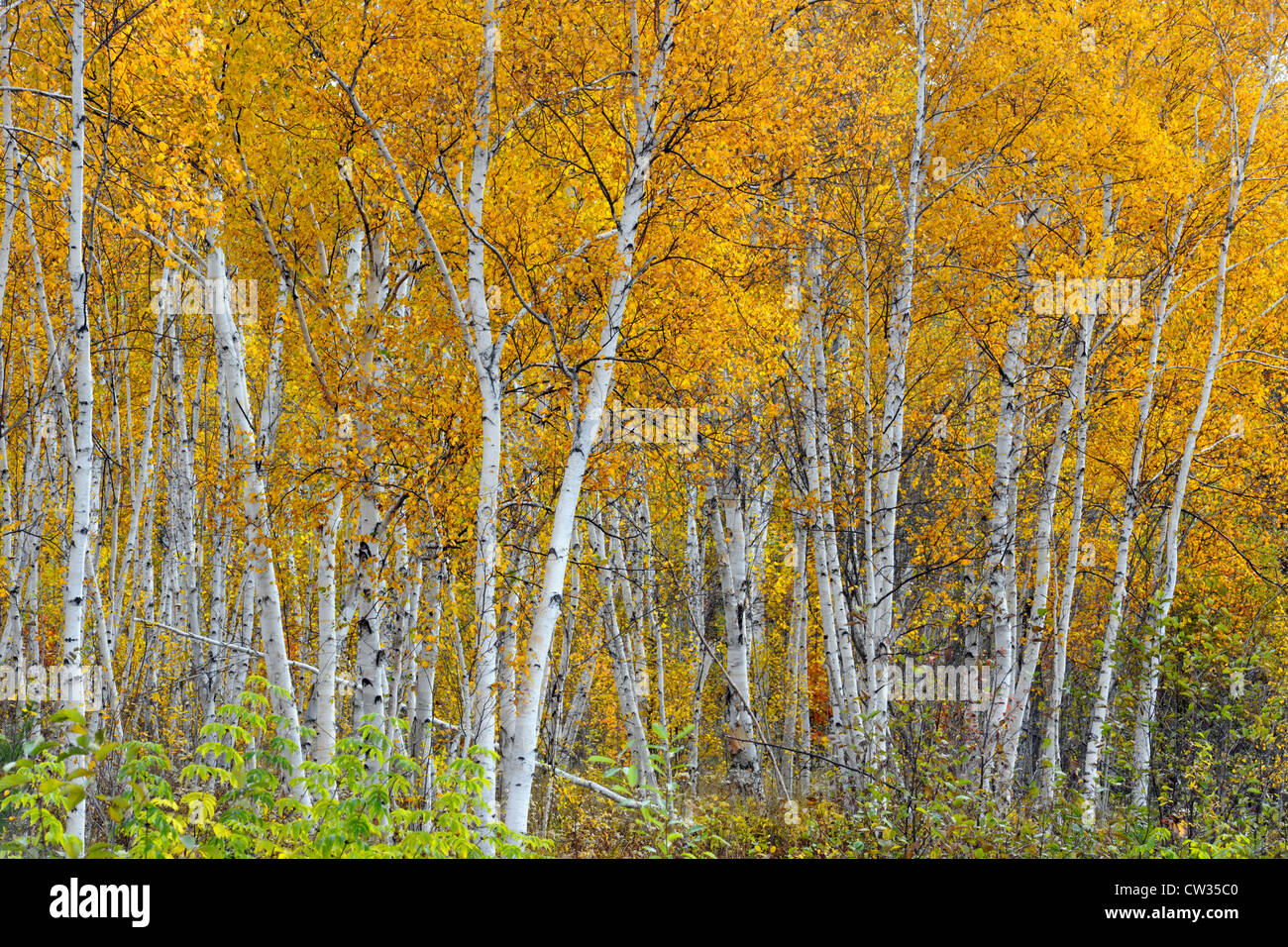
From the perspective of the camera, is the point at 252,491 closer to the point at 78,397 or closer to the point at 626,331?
the point at 78,397

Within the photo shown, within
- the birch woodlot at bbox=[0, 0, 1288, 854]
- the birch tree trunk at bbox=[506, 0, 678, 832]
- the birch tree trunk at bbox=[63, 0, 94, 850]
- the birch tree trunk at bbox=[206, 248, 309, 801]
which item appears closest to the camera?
the birch tree trunk at bbox=[63, 0, 94, 850]

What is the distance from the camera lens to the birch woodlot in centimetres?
657

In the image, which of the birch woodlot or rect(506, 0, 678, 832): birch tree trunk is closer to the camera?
rect(506, 0, 678, 832): birch tree trunk

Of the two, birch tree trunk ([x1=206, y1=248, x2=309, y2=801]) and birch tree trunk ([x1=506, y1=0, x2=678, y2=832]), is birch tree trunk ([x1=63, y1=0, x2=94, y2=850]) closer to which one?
birch tree trunk ([x1=206, y1=248, x2=309, y2=801])

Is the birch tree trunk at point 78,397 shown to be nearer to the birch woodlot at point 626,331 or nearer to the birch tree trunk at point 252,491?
the birch woodlot at point 626,331

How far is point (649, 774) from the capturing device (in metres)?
10.2

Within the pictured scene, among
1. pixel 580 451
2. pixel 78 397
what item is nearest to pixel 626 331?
pixel 580 451

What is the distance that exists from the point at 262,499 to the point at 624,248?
3.42 metres

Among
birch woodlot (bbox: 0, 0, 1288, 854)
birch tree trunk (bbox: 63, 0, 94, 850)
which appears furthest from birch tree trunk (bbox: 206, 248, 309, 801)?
birch tree trunk (bbox: 63, 0, 94, 850)

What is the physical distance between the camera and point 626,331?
8.23 m

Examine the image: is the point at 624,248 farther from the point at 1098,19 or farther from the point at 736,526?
the point at 1098,19

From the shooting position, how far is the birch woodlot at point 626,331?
6.57 meters

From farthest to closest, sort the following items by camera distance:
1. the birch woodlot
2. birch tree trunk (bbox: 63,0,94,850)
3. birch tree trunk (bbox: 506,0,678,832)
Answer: the birch woodlot → birch tree trunk (bbox: 506,0,678,832) → birch tree trunk (bbox: 63,0,94,850)

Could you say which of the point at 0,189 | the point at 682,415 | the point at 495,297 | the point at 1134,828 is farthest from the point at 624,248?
the point at 1134,828
